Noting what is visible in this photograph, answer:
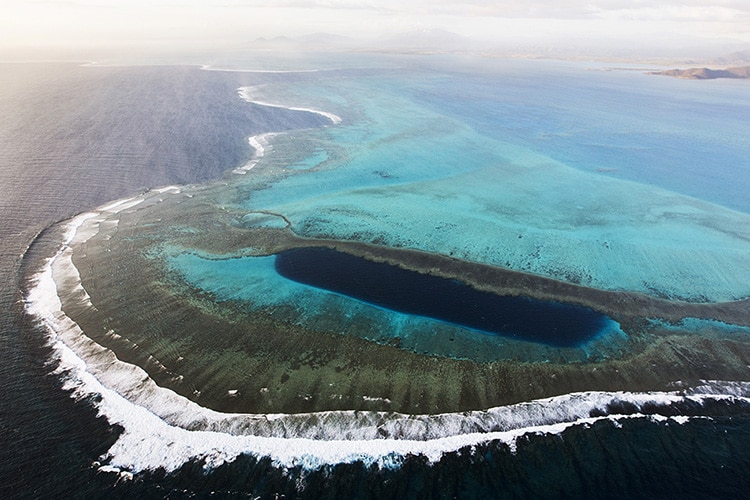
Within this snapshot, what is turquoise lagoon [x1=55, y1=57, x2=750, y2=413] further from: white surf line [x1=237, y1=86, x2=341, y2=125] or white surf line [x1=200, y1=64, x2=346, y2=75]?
white surf line [x1=200, y1=64, x2=346, y2=75]

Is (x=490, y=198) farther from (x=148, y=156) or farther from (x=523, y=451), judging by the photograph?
(x=148, y=156)

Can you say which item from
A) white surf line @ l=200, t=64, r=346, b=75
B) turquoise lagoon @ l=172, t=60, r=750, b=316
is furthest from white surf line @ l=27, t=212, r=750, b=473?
white surf line @ l=200, t=64, r=346, b=75

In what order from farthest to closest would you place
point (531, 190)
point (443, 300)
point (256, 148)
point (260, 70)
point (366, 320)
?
point (260, 70) < point (256, 148) < point (531, 190) < point (443, 300) < point (366, 320)

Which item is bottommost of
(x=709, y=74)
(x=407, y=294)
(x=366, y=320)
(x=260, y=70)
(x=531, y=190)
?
(x=366, y=320)

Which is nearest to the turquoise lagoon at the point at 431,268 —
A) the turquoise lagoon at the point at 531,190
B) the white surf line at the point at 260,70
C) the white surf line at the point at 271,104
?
the turquoise lagoon at the point at 531,190

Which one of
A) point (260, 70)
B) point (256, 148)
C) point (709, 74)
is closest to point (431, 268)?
point (256, 148)

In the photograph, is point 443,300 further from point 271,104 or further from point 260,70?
point 260,70
